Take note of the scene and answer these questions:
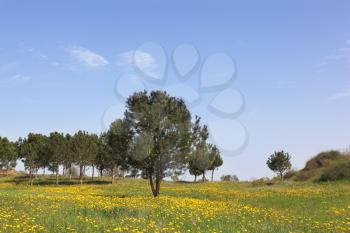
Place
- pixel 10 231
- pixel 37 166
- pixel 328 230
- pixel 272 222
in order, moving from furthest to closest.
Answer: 1. pixel 37 166
2. pixel 272 222
3. pixel 328 230
4. pixel 10 231

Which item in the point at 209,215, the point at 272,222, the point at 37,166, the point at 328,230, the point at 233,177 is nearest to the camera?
the point at 328,230

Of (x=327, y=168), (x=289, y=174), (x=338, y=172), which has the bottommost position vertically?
(x=289, y=174)

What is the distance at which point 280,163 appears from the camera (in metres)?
84.6

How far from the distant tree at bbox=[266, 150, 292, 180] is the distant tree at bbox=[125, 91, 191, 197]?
54329 mm

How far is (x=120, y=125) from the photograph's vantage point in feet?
113

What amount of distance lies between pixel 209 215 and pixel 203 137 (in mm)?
19013

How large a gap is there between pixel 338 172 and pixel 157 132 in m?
33.3

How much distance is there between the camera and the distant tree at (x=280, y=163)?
84.6 m

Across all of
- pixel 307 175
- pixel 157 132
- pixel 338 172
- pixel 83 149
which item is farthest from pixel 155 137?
pixel 83 149

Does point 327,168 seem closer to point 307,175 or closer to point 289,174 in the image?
point 307,175

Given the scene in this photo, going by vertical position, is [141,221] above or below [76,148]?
below

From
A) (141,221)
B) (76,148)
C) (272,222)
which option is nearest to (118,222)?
(141,221)

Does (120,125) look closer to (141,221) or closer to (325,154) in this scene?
(141,221)

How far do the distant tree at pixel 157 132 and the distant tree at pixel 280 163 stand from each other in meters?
54.3
